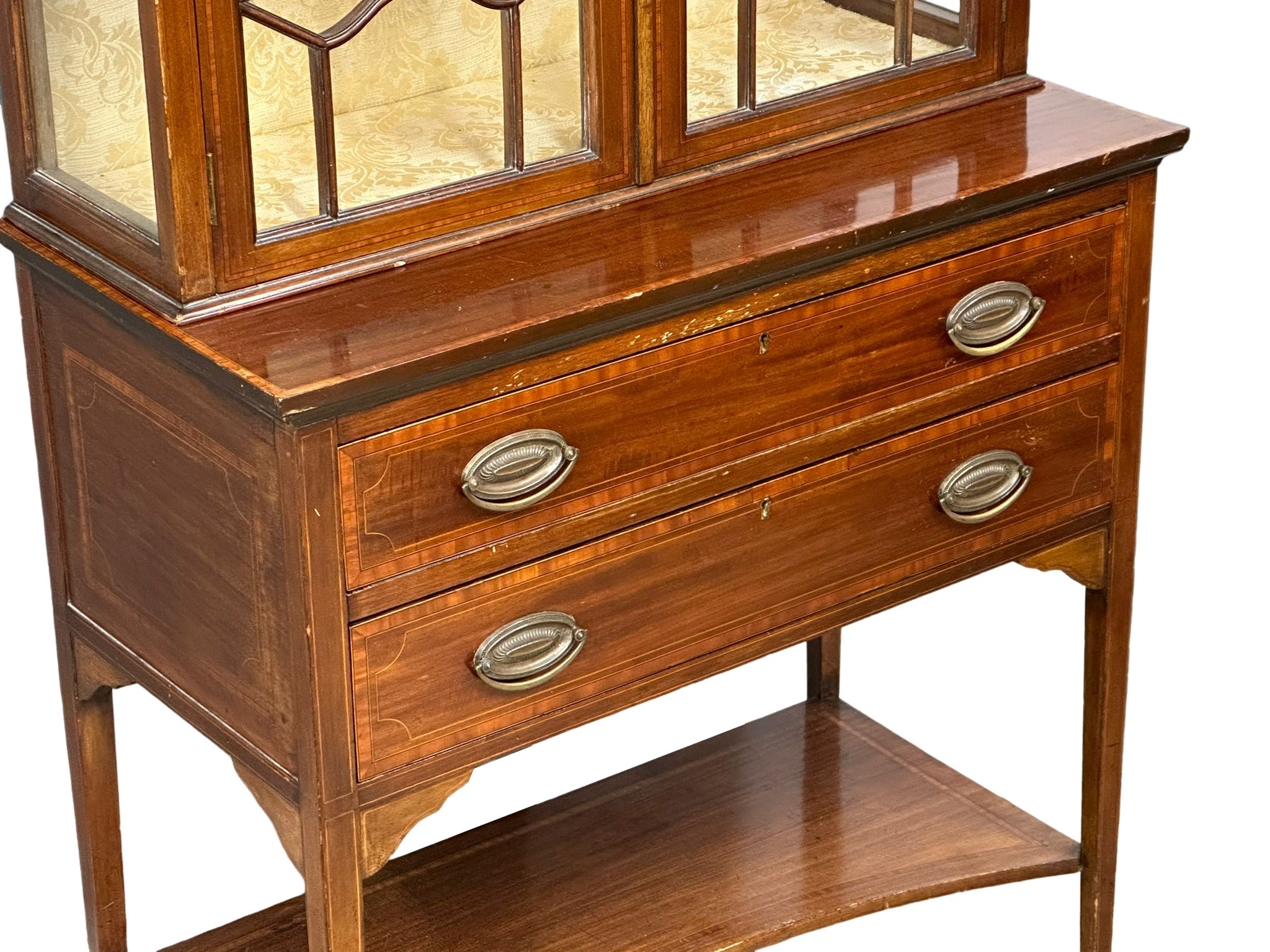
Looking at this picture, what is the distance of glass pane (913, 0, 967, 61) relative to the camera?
360 centimetres

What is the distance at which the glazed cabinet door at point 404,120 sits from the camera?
10.1ft

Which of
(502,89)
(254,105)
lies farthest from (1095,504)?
(254,105)

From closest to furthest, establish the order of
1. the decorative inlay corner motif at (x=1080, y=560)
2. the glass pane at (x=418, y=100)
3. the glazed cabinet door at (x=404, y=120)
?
1. the glazed cabinet door at (x=404, y=120)
2. the glass pane at (x=418, y=100)
3. the decorative inlay corner motif at (x=1080, y=560)

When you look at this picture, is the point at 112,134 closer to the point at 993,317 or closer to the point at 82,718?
the point at 82,718

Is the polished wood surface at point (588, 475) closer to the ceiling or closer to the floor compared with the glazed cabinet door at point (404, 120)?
closer to the floor

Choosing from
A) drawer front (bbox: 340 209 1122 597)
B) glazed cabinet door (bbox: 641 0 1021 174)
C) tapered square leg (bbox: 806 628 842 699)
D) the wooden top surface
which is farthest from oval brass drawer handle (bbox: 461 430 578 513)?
tapered square leg (bbox: 806 628 842 699)

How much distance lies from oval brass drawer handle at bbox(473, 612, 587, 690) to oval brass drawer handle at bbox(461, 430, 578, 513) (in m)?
0.15

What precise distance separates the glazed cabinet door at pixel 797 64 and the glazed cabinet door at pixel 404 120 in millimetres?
81

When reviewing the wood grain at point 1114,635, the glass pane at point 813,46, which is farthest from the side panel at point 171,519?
the wood grain at point 1114,635

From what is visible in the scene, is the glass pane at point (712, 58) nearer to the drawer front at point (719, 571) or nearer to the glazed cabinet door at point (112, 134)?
the drawer front at point (719, 571)

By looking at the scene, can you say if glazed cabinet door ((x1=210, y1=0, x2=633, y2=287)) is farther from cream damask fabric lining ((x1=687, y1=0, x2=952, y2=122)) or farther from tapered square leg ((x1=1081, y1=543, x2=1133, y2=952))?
tapered square leg ((x1=1081, y1=543, x2=1133, y2=952))

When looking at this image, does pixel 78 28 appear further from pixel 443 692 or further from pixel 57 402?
pixel 443 692

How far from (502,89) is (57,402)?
0.69 metres

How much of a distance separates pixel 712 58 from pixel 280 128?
597 millimetres
